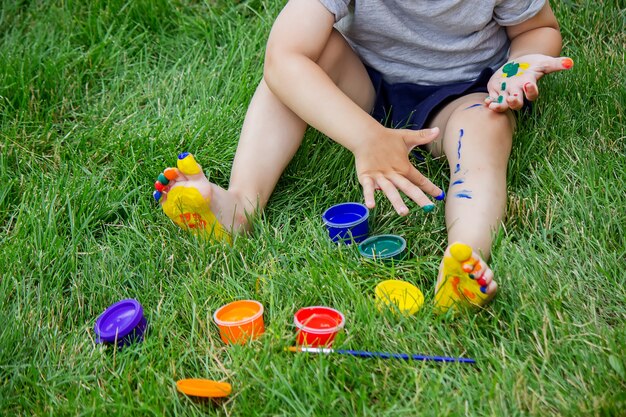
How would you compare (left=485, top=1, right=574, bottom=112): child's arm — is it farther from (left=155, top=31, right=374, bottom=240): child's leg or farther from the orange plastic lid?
the orange plastic lid

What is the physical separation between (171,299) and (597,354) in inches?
32.8

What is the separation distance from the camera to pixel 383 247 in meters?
1.70


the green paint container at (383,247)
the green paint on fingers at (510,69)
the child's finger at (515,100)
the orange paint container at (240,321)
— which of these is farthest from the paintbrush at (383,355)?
the green paint on fingers at (510,69)

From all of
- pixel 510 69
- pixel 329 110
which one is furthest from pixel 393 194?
pixel 510 69

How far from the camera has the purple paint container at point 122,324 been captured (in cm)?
149

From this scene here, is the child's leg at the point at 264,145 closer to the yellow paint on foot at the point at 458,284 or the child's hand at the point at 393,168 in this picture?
the child's hand at the point at 393,168

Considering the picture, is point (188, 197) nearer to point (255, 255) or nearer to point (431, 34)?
point (255, 255)

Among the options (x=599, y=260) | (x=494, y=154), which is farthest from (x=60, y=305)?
(x=599, y=260)

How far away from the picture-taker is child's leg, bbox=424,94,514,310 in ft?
4.62

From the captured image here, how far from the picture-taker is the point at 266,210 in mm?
1894

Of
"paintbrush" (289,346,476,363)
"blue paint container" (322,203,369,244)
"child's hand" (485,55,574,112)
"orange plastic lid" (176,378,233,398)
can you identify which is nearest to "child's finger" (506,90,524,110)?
"child's hand" (485,55,574,112)

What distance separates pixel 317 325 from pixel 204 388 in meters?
0.25

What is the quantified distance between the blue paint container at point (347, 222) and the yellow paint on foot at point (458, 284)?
11.0 inches

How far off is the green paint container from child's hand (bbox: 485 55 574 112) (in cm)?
38
